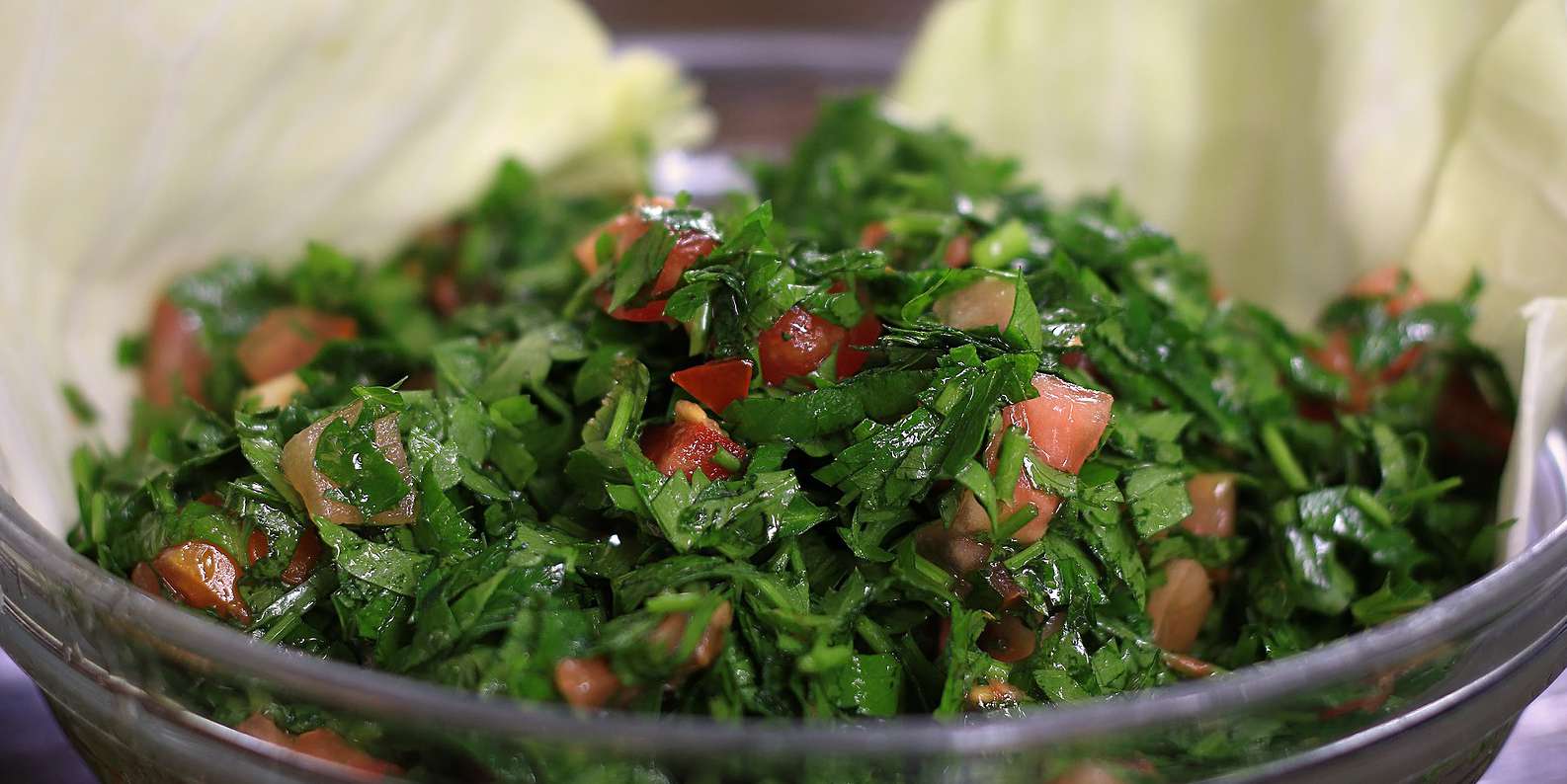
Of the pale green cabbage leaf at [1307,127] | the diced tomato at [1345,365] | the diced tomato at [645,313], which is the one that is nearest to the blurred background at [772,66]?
the pale green cabbage leaf at [1307,127]

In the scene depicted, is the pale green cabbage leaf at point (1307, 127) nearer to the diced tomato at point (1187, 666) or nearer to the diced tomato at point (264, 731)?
the diced tomato at point (1187, 666)

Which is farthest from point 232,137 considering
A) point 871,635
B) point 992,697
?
point 992,697

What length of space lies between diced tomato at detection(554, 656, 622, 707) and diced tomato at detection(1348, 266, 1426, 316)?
1.41 meters

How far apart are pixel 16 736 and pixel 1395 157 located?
238cm

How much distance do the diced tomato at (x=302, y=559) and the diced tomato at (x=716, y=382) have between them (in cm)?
44

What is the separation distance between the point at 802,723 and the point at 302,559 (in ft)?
1.95

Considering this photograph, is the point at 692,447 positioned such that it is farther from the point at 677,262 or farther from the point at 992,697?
the point at 992,697

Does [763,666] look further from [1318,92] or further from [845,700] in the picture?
[1318,92]

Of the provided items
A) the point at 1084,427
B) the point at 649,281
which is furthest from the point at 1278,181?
the point at 649,281

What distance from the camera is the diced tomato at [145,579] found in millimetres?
1275

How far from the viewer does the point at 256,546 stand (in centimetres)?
128

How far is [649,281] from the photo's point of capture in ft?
4.59

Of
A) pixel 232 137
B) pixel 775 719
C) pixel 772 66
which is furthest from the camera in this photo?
pixel 772 66

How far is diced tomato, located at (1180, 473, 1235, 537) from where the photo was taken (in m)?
1.45
